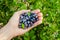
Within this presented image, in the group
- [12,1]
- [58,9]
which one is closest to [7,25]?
[12,1]

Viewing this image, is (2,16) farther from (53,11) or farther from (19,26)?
(53,11)

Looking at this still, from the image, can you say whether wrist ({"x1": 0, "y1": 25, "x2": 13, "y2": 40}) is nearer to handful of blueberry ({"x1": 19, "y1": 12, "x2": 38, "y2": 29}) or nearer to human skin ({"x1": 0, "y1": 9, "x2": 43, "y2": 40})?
human skin ({"x1": 0, "y1": 9, "x2": 43, "y2": 40})

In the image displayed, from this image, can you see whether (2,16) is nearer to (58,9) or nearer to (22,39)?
(22,39)

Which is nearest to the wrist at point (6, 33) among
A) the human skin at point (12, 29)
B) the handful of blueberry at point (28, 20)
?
the human skin at point (12, 29)

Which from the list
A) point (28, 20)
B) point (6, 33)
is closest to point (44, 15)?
point (28, 20)

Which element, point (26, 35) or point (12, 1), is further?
point (12, 1)

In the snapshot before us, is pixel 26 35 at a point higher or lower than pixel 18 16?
lower
